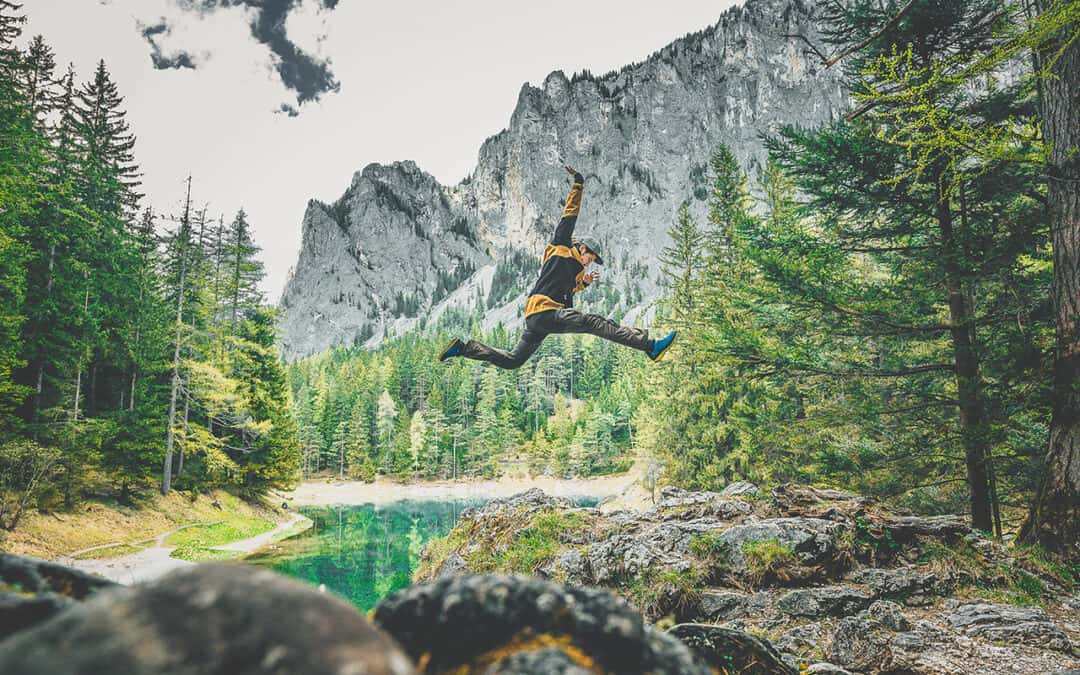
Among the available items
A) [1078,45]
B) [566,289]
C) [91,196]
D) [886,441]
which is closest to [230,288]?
[91,196]

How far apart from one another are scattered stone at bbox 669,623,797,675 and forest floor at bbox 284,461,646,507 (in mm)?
49890

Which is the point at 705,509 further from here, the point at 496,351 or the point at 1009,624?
the point at 496,351

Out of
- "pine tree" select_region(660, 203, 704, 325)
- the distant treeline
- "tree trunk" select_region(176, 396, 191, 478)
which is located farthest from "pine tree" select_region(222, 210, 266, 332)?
"pine tree" select_region(660, 203, 704, 325)

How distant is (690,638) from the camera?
3295 mm

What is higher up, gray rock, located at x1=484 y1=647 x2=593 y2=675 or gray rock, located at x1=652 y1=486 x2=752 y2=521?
gray rock, located at x1=484 y1=647 x2=593 y2=675

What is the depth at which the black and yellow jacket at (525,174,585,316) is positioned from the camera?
20.1 feet

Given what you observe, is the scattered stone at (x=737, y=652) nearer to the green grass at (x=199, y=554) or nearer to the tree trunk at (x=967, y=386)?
the tree trunk at (x=967, y=386)

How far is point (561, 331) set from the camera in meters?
6.11

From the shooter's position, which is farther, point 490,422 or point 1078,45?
point 490,422

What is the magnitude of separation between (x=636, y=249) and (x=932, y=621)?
18779 cm

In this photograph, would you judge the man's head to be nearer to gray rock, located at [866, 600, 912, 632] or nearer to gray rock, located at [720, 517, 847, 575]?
gray rock, located at [720, 517, 847, 575]

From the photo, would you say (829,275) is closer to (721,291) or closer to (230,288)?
(721,291)

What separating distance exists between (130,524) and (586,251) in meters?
21.5

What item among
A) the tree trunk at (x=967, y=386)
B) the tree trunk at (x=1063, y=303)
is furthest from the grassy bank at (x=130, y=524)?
the tree trunk at (x=967, y=386)
